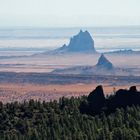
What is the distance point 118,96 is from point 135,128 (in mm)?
12222

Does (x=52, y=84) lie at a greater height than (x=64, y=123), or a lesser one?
lesser

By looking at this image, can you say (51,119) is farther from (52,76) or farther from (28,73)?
(28,73)

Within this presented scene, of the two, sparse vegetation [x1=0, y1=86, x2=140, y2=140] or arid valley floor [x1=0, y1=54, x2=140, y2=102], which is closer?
sparse vegetation [x1=0, y1=86, x2=140, y2=140]

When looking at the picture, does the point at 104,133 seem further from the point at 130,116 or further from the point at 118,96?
the point at 118,96

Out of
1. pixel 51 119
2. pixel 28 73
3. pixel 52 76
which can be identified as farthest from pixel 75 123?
pixel 28 73

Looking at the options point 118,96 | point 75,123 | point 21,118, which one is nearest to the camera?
point 75,123

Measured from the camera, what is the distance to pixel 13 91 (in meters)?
154

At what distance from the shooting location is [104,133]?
56.1 metres

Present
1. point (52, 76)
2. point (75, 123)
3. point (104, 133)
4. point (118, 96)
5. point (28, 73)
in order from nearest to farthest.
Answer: point (104, 133)
point (75, 123)
point (118, 96)
point (52, 76)
point (28, 73)

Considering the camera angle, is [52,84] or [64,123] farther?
[52,84]

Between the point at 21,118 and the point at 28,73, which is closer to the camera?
the point at 21,118

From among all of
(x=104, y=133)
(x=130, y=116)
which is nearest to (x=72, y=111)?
(x=130, y=116)

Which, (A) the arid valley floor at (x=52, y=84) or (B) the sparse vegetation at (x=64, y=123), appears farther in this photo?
(A) the arid valley floor at (x=52, y=84)

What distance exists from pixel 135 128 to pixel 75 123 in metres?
5.60
